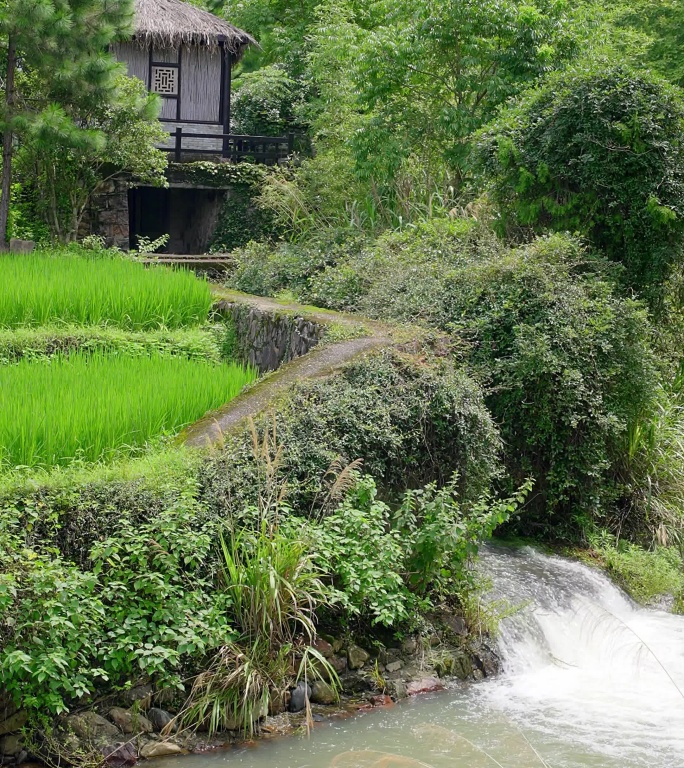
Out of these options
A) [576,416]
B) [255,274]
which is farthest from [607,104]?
[255,274]

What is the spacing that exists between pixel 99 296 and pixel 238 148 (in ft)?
50.5

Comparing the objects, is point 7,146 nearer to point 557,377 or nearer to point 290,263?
point 290,263

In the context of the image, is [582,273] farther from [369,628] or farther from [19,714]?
[19,714]

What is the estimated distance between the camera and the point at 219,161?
24031 millimetres

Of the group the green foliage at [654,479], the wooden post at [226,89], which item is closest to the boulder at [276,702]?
the green foliage at [654,479]

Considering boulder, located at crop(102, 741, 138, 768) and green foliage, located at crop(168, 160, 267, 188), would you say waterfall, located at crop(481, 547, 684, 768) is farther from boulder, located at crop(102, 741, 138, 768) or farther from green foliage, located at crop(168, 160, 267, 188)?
green foliage, located at crop(168, 160, 267, 188)

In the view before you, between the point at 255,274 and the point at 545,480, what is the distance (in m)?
6.08

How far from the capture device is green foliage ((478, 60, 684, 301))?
38.3 feet

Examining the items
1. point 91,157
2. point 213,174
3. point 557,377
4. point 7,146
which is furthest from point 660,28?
point 557,377

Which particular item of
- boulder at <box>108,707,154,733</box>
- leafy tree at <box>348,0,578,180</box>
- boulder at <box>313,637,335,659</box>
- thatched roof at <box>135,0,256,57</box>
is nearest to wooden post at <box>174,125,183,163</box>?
thatched roof at <box>135,0,256,57</box>

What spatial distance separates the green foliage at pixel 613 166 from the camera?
38.3 ft

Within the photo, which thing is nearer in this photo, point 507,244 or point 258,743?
point 258,743

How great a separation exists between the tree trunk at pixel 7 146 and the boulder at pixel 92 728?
11.8m

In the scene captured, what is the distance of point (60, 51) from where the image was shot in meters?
16.0
